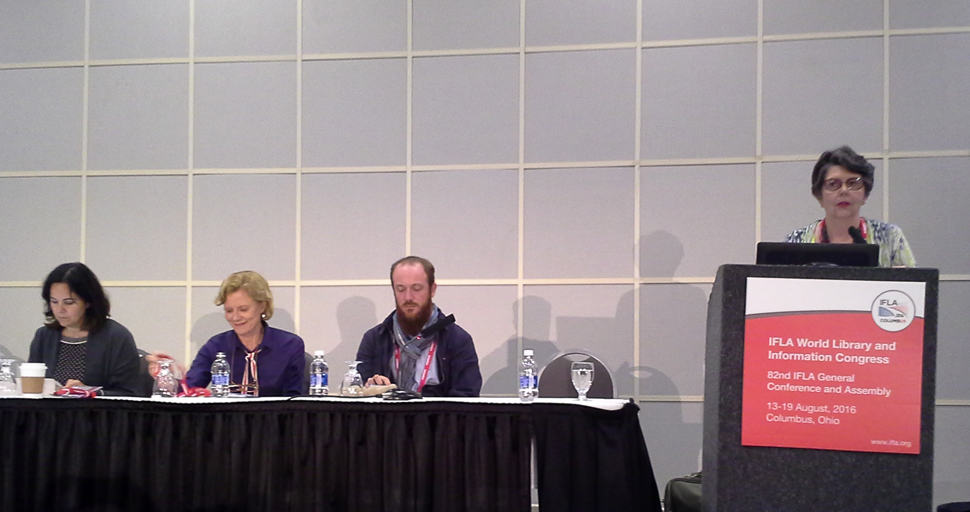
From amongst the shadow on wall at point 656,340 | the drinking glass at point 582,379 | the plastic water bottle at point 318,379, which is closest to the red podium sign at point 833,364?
the drinking glass at point 582,379

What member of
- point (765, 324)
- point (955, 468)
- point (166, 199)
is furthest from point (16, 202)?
point (955, 468)

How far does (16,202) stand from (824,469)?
5.04 metres

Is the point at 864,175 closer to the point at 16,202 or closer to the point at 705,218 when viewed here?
the point at 705,218

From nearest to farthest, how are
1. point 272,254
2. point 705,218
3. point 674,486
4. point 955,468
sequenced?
point 674,486 → point 955,468 → point 705,218 → point 272,254

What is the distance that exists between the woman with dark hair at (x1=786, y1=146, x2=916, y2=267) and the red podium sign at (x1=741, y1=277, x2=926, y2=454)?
130cm

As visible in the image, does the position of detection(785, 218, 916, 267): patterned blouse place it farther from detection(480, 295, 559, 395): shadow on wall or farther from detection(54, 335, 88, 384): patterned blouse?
detection(54, 335, 88, 384): patterned blouse

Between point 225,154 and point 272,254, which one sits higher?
point 225,154

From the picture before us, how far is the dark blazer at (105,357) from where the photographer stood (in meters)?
3.91

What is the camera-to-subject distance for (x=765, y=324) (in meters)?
2.21

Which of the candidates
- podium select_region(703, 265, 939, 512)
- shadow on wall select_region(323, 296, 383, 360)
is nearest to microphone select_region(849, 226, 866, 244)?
podium select_region(703, 265, 939, 512)

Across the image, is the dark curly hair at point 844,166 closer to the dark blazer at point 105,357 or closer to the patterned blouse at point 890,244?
the patterned blouse at point 890,244

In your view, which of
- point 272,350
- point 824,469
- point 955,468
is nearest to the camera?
point 824,469

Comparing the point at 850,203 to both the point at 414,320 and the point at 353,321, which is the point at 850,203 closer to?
the point at 414,320

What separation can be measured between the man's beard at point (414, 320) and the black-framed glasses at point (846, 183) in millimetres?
1900
